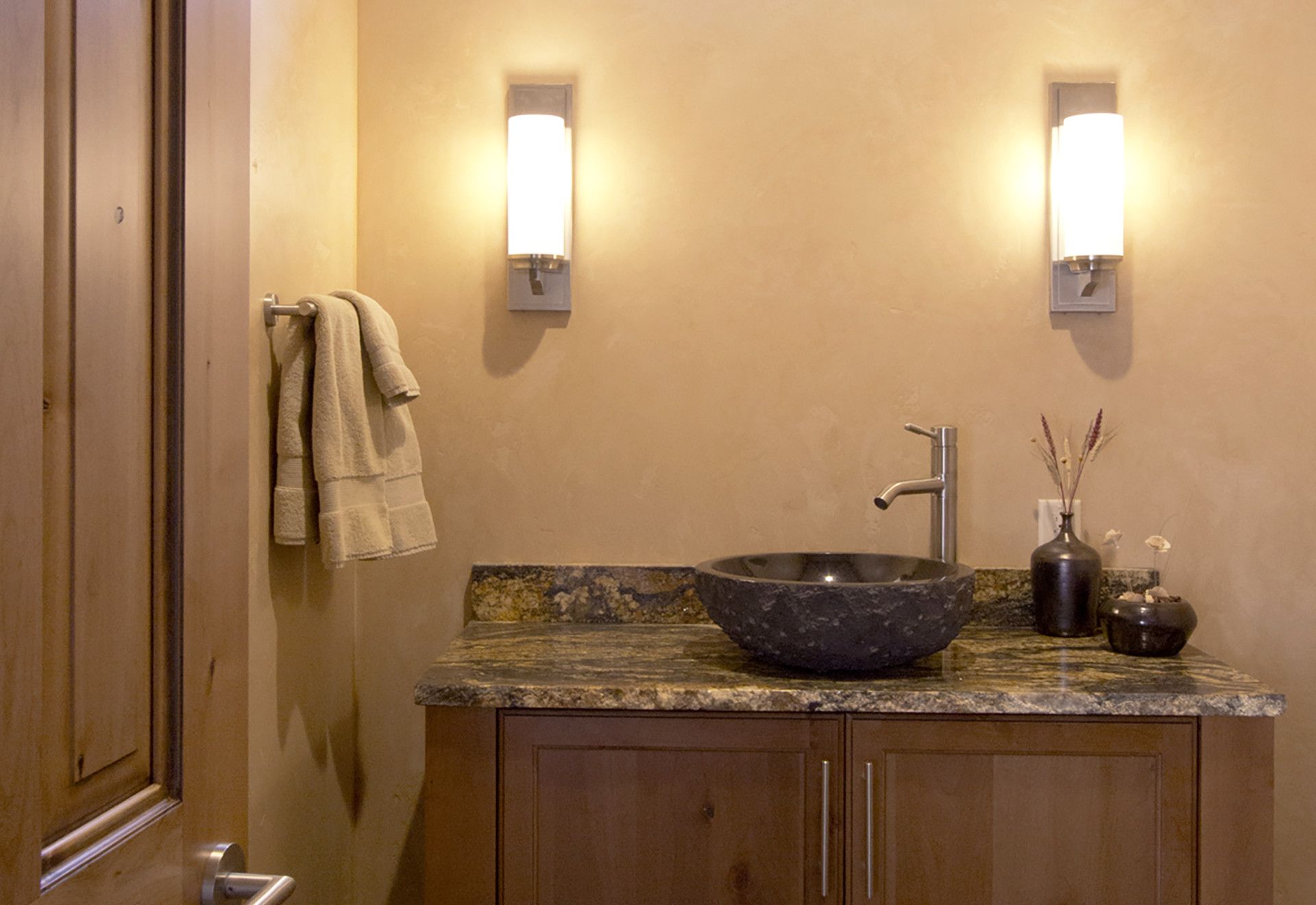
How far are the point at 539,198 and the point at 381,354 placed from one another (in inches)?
17.0

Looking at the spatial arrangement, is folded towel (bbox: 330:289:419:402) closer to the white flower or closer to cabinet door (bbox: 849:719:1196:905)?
cabinet door (bbox: 849:719:1196:905)

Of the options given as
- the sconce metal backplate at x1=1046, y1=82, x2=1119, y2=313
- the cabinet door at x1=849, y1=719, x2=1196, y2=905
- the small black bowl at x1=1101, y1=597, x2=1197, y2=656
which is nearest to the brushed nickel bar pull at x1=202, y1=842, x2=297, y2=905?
the cabinet door at x1=849, y1=719, x2=1196, y2=905

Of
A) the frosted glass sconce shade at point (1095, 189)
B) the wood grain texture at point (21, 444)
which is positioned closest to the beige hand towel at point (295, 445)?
the wood grain texture at point (21, 444)

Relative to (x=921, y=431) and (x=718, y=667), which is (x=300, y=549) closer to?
(x=718, y=667)

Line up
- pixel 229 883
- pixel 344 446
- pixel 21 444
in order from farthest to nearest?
pixel 344 446, pixel 229 883, pixel 21 444

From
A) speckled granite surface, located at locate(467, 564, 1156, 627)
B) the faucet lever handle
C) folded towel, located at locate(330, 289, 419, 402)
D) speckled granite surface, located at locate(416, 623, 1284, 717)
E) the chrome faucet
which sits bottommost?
speckled granite surface, located at locate(416, 623, 1284, 717)

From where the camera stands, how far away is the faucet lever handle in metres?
1.66

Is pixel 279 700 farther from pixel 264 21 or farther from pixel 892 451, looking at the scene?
pixel 892 451

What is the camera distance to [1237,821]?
1304 millimetres

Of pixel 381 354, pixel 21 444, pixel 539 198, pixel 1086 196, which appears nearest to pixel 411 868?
pixel 381 354

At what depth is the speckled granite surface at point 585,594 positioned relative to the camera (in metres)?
1.80

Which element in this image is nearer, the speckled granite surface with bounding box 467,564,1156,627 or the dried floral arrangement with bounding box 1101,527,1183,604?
the dried floral arrangement with bounding box 1101,527,1183,604

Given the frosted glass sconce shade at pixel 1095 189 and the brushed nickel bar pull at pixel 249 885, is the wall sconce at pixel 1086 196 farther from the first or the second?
the brushed nickel bar pull at pixel 249 885

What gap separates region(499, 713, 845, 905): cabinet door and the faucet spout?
1.19 feet
